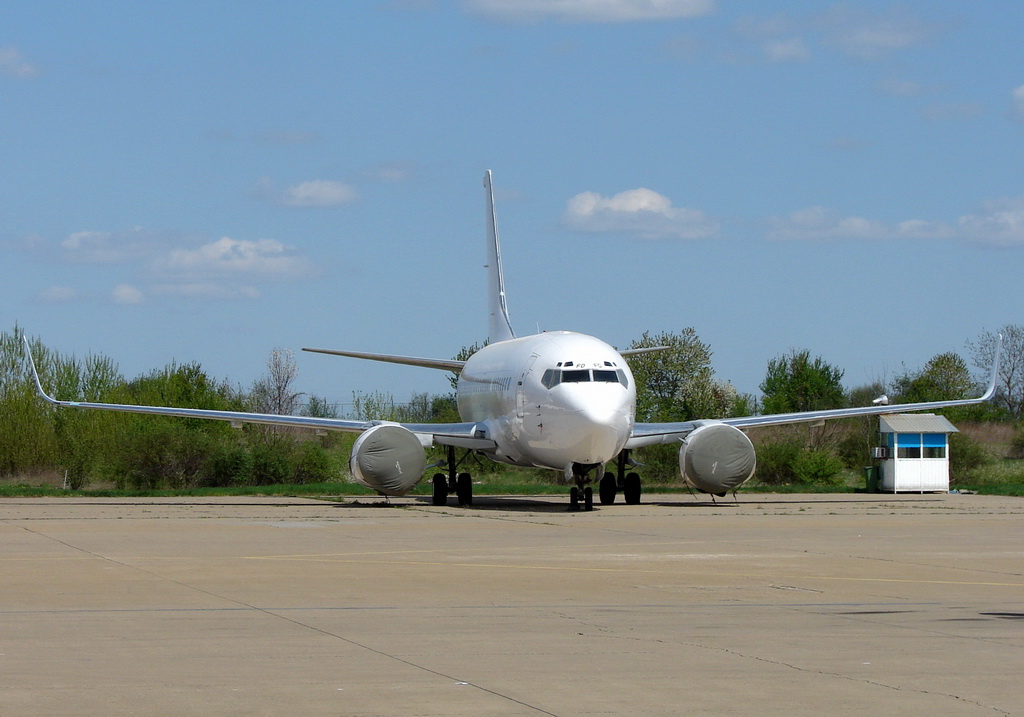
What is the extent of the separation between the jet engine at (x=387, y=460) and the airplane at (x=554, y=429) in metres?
0.02

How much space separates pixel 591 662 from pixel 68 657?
3400 mm

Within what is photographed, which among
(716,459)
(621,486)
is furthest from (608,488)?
(716,459)

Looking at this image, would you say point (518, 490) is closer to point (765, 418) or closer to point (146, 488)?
point (765, 418)

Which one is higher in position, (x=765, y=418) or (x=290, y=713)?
(x=765, y=418)

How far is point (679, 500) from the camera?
3572cm

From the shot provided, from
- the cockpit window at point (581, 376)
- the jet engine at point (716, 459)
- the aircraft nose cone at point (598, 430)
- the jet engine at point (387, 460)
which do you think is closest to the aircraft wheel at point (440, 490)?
the jet engine at point (387, 460)

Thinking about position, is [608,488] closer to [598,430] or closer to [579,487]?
[579,487]

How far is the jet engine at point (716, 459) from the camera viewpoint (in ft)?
102

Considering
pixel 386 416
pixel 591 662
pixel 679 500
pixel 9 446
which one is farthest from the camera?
pixel 386 416

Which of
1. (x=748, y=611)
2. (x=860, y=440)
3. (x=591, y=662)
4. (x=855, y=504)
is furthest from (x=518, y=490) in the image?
(x=591, y=662)

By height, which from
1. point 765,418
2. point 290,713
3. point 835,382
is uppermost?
point 835,382

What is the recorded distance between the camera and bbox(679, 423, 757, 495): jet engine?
3111 centimetres

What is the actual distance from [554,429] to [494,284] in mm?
14422

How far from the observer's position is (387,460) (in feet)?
102
